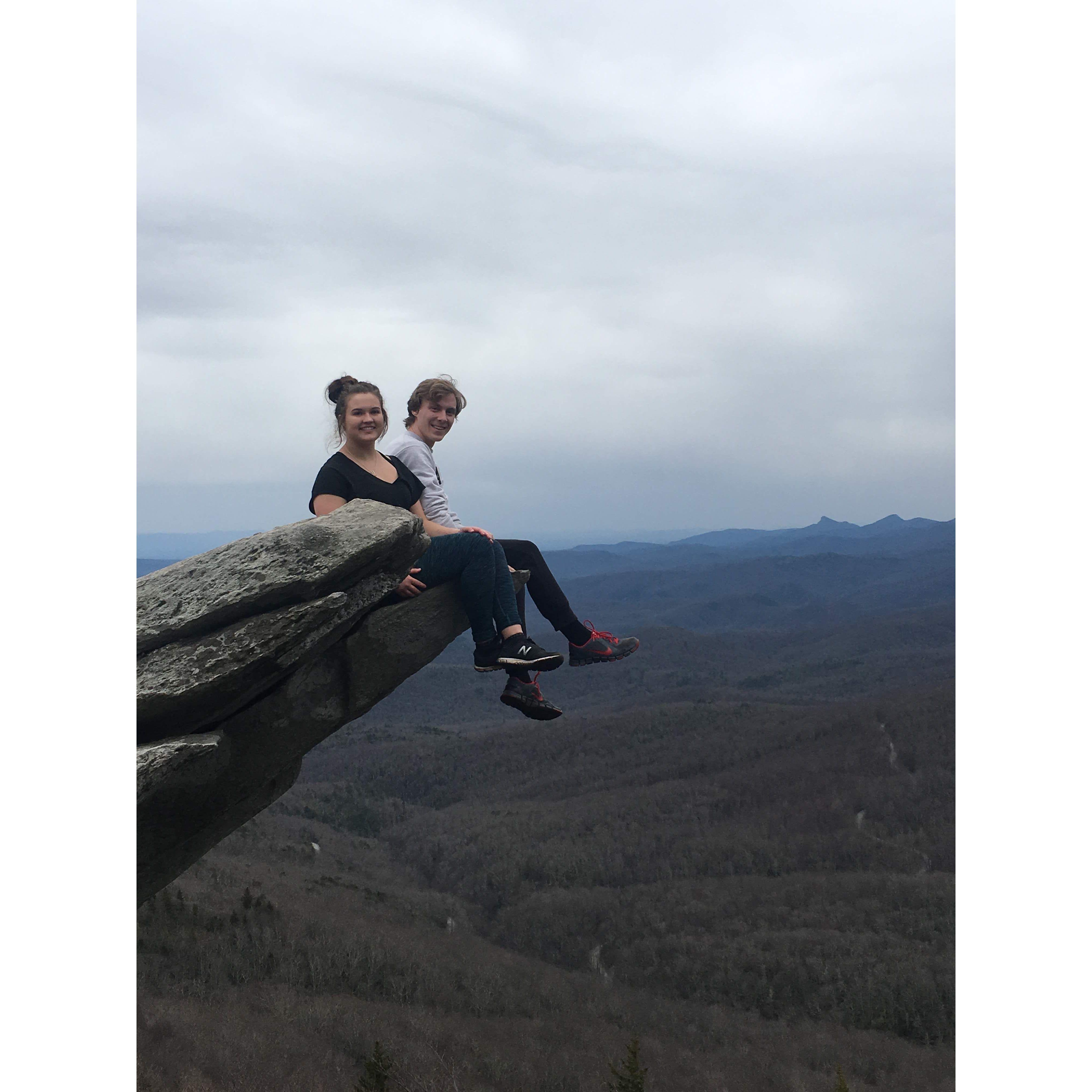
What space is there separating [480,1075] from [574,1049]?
698 cm

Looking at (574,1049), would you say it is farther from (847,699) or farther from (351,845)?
(847,699)

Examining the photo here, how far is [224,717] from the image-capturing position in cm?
711

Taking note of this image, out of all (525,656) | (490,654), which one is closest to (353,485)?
→ (490,654)

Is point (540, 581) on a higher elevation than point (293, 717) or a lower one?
higher

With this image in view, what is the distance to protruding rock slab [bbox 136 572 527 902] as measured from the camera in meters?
7.23

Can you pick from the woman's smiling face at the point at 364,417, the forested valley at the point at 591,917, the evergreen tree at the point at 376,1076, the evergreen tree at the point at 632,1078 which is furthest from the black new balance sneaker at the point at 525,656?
the evergreen tree at the point at 632,1078

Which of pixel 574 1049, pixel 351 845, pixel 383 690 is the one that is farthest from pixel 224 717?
pixel 351 845

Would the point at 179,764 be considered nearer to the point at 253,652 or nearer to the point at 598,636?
the point at 253,652

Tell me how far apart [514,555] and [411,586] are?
3.89 ft

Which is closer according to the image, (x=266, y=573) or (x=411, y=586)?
(x=266, y=573)

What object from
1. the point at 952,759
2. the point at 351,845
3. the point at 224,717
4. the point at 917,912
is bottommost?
the point at 351,845

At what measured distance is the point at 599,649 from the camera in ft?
26.5

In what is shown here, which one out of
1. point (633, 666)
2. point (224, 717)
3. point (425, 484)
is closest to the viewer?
point (224, 717)

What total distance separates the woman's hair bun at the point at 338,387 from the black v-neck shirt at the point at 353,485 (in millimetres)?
526
